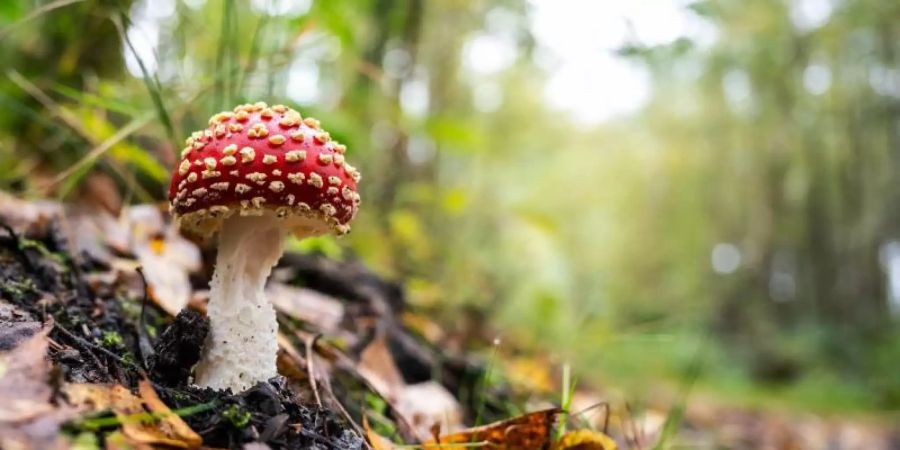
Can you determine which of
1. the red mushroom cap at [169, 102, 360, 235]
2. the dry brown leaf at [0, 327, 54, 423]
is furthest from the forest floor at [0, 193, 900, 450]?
the red mushroom cap at [169, 102, 360, 235]

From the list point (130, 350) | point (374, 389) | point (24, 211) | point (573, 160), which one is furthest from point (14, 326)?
point (573, 160)

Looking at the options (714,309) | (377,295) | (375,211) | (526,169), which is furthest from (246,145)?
(714,309)

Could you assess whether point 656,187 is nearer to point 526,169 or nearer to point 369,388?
point 526,169

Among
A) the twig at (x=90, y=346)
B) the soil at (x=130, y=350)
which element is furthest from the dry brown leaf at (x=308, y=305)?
the twig at (x=90, y=346)

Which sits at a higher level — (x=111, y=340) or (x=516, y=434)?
(x=111, y=340)

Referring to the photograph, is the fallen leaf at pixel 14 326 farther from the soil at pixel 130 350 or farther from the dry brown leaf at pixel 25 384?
the dry brown leaf at pixel 25 384

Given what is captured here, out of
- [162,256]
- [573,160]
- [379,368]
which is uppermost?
[573,160]

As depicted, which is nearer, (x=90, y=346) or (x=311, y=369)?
(x=90, y=346)

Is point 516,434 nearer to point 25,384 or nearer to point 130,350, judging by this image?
point 130,350
